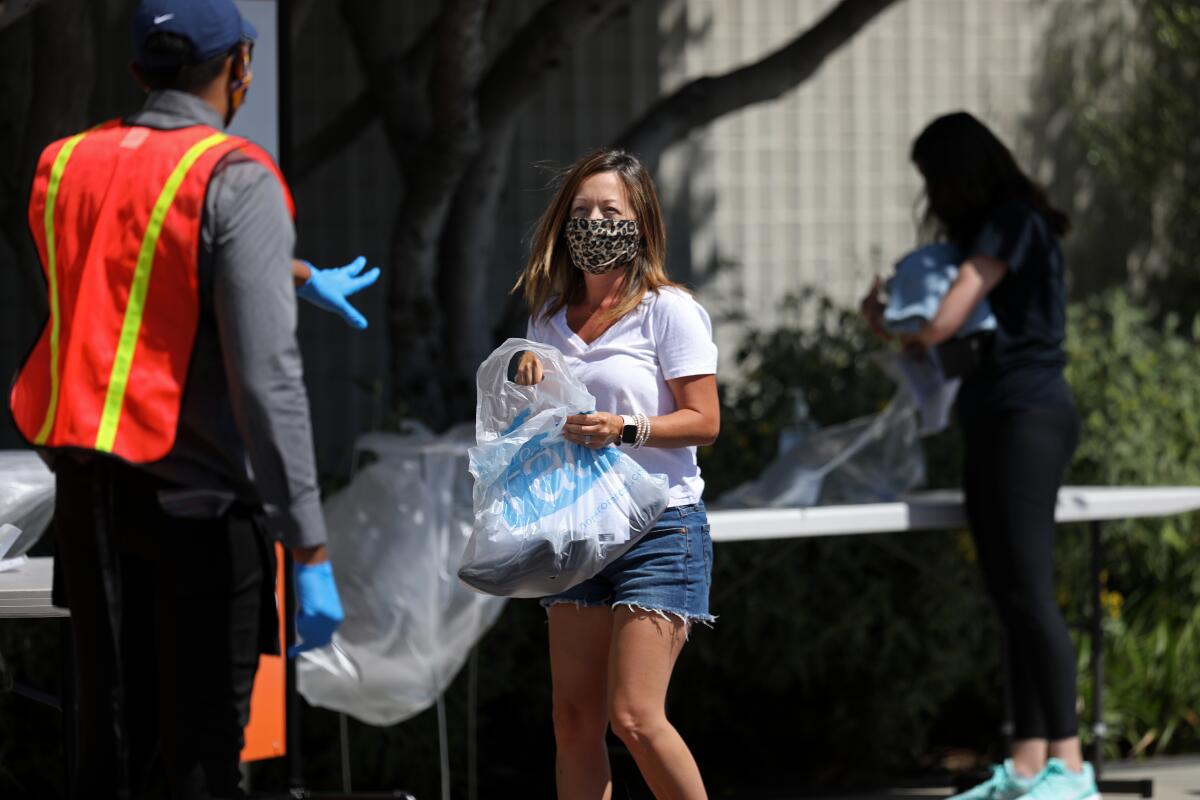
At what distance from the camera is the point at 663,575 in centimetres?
340

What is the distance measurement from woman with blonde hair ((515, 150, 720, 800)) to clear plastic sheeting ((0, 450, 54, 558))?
4.75 feet

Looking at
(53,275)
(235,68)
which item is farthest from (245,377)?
(235,68)

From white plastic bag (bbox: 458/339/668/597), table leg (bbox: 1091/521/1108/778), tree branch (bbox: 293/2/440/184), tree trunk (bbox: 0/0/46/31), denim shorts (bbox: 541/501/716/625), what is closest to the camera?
white plastic bag (bbox: 458/339/668/597)

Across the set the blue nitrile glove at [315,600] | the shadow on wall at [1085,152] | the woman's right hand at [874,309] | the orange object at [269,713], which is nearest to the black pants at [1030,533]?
the woman's right hand at [874,309]

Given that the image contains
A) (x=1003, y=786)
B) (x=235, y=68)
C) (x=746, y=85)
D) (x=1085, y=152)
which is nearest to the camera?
(x=235, y=68)

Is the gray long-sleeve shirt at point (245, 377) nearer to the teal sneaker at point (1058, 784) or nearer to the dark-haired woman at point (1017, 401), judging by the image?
the dark-haired woman at point (1017, 401)

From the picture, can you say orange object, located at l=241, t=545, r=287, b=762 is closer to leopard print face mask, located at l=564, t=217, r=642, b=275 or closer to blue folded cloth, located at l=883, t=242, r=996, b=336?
leopard print face mask, located at l=564, t=217, r=642, b=275

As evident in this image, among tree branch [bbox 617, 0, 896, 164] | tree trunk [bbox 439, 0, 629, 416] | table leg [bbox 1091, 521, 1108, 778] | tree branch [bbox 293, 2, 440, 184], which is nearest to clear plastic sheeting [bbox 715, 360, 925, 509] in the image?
table leg [bbox 1091, 521, 1108, 778]

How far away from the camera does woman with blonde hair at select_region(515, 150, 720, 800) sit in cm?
336

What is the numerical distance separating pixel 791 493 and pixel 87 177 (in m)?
2.85

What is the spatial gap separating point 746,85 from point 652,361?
283 cm

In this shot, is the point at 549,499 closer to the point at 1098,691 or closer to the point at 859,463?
the point at 859,463

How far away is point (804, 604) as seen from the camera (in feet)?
18.0

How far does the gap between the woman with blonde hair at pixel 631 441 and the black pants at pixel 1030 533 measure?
1361 mm
